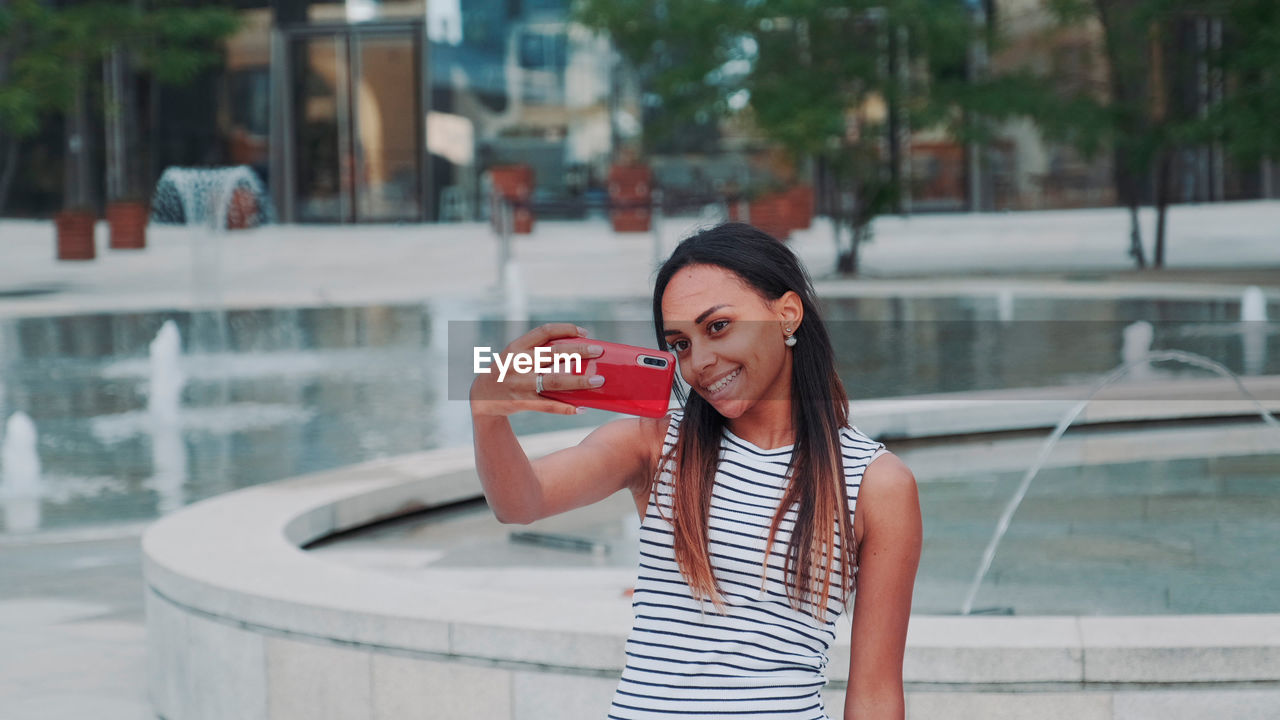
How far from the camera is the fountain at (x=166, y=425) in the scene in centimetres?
887

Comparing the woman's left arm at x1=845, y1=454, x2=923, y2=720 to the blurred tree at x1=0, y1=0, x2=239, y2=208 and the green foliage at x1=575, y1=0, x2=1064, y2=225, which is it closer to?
the green foliage at x1=575, y1=0, x2=1064, y2=225

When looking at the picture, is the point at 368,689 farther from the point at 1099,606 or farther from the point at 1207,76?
the point at 1207,76

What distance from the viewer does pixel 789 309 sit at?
2.04m

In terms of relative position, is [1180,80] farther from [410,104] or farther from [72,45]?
[410,104]

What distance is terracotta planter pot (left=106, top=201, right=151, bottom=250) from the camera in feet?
91.5

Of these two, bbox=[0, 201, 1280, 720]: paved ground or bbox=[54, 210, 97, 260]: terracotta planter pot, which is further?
bbox=[54, 210, 97, 260]: terracotta planter pot

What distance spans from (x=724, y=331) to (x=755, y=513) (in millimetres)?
244

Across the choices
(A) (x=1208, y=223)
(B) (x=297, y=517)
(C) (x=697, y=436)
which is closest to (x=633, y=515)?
(B) (x=297, y=517)

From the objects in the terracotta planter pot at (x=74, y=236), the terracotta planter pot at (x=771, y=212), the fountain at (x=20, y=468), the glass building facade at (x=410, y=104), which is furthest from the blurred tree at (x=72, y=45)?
the fountain at (x=20, y=468)

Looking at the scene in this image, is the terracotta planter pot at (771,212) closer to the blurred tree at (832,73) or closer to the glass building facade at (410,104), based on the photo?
the blurred tree at (832,73)

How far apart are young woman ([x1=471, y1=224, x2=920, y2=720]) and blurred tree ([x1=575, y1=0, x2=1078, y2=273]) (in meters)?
18.7

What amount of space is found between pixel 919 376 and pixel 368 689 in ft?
28.9

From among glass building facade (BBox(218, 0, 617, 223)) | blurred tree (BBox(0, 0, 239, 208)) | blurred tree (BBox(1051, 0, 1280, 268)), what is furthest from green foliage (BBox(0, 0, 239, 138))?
blurred tree (BBox(1051, 0, 1280, 268))

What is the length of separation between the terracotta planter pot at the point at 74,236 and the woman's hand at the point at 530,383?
26035 millimetres
